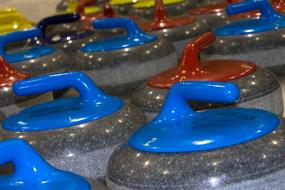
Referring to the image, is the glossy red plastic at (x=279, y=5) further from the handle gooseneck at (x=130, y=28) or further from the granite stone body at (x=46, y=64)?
the granite stone body at (x=46, y=64)

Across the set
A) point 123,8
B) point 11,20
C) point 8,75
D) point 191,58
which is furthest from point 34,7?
point 191,58

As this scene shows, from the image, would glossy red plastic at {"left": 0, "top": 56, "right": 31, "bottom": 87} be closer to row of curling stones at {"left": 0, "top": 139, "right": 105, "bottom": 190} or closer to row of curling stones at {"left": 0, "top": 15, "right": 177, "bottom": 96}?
row of curling stones at {"left": 0, "top": 15, "right": 177, "bottom": 96}

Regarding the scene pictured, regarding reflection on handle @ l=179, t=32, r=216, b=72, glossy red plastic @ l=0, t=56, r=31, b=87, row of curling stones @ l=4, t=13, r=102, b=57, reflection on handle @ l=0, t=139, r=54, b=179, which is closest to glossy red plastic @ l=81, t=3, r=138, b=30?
row of curling stones @ l=4, t=13, r=102, b=57

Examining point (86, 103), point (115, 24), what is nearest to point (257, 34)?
point (115, 24)

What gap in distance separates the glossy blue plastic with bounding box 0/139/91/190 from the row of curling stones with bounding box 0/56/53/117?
32 centimetres

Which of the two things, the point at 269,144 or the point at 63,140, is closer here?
the point at 269,144

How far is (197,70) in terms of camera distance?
765mm

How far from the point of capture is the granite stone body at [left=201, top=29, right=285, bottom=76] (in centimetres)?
93

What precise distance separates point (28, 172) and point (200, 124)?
0.47 feet

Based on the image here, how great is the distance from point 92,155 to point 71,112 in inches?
2.1

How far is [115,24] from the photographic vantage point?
995 millimetres

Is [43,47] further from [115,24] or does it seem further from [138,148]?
[138,148]

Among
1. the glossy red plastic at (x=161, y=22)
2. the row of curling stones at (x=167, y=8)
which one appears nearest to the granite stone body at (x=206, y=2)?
the row of curling stones at (x=167, y=8)

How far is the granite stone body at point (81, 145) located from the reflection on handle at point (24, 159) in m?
0.11
